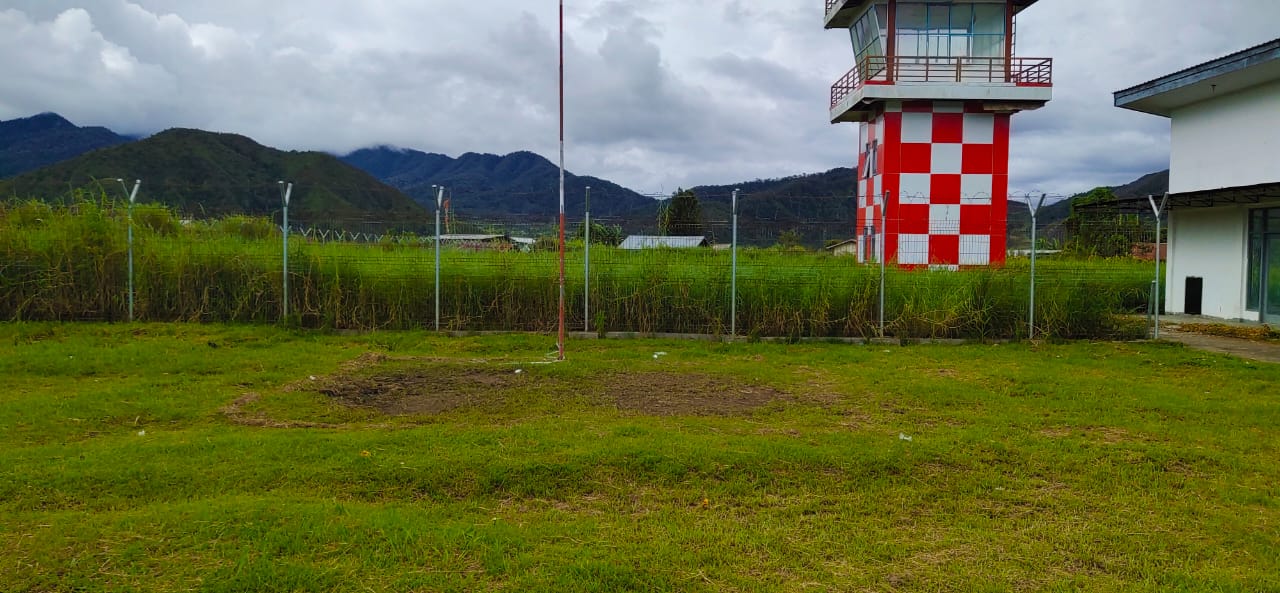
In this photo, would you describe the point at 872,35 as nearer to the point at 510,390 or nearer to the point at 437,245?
the point at 437,245

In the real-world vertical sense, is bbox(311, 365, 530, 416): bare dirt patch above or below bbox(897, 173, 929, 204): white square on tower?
below

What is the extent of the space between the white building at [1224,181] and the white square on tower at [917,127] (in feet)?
13.9

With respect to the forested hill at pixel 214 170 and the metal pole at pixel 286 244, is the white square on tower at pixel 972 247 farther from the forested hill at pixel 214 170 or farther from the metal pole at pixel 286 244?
the forested hill at pixel 214 170

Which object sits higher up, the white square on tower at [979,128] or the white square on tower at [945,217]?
the white square on tower at [979,128]

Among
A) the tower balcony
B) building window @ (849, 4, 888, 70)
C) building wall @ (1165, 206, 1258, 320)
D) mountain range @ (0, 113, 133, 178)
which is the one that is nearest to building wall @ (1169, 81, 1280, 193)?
building wall @ (1165, 206, 1258, 320)

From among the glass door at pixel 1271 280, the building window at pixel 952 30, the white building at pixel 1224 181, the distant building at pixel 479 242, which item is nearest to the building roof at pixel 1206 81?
the white building at pixel 1224 181

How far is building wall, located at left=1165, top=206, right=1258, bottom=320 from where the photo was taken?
647 inches

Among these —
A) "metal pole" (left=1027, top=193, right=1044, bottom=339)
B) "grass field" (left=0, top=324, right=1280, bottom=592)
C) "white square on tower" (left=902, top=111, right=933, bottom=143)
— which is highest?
"white square on tower" (left=902, top=111, right=933, bottom=143)

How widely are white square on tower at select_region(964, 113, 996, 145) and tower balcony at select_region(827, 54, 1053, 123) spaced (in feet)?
1.23

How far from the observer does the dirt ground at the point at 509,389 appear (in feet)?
24.7

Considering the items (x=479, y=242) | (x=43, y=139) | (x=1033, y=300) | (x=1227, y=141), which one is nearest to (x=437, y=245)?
(x=479, y=242)

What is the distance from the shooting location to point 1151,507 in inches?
191

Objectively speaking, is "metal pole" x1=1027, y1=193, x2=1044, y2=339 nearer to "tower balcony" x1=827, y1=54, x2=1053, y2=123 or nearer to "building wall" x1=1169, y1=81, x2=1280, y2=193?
"building wall" x1=1169, y1=81, x2=1280, y2=193

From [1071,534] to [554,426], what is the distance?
146 inches
